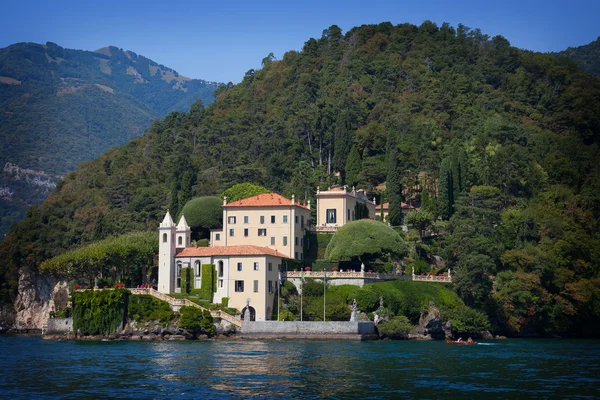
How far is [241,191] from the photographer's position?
A: 101688 millimetres

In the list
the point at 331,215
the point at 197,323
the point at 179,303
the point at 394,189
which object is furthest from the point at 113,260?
the point at 394,189

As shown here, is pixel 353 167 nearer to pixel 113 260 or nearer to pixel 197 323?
pixel 113 260

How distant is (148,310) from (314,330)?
1547 centimetres

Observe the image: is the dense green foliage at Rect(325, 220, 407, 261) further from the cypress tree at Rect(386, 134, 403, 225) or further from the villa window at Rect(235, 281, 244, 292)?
the cypress tree at Rect(386, 134, 403, 225)

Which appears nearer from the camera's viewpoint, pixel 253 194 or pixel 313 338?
pixel 313 338

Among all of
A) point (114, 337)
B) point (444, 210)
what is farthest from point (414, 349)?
point (444, 210)

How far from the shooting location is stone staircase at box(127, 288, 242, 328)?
7787cm

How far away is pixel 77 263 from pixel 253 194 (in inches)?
891

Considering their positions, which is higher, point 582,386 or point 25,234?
point 25,234

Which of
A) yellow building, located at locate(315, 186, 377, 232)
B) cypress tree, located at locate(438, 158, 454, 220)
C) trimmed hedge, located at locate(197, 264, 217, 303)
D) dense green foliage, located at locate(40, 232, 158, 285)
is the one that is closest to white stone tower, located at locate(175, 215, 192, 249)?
dense green foliage, located at locate(40, 232, 158, 285)

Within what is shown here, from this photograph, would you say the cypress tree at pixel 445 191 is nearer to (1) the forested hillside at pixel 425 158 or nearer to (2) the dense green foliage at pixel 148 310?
(1) the forested hillside at pixel 425 158

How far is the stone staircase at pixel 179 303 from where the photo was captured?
77869 mm

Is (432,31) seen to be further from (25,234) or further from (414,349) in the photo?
(414,349)

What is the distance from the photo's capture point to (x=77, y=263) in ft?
282
